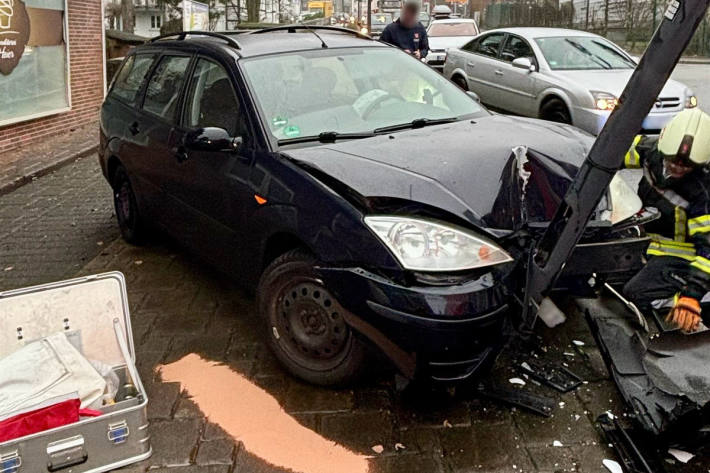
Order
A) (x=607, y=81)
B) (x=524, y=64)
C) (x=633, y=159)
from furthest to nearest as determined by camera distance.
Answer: (x=524, y=64), (x=607, y=81), (x=633, y=159)

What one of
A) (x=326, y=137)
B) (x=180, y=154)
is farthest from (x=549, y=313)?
(x=180, y=154)

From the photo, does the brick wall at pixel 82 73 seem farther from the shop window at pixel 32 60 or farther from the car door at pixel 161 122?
the car door at pixel 161 122

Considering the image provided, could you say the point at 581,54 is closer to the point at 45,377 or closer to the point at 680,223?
the point at 680,223

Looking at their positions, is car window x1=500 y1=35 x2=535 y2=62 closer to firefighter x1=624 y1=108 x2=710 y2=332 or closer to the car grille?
the car grille

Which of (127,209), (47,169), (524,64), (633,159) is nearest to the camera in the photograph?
(633,159)

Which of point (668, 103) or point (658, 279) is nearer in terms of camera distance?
point (658, 279)

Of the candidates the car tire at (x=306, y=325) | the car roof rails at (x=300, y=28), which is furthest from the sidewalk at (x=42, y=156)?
the car tire at (x=306, y=325)

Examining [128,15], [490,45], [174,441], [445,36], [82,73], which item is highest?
[128,15]

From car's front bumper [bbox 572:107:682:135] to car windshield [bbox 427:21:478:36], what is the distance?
10541 millimetres

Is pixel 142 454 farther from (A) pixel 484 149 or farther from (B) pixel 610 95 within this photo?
(B) pixel 610 95

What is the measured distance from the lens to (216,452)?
308 centimetres

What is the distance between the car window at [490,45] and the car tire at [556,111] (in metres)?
1.98

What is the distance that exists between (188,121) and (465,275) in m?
2.47

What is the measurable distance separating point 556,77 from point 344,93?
20.6 ft
